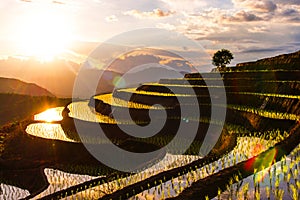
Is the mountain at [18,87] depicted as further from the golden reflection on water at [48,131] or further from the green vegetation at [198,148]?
the green vegetation at [198,148]

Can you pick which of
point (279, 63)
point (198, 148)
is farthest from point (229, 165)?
point (279, 63)

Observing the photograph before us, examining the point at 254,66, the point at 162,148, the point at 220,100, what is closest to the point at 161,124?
the point at 162,148

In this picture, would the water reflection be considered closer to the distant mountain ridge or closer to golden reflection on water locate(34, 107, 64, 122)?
golden reflection on water locate(34, 107, 64, 122)

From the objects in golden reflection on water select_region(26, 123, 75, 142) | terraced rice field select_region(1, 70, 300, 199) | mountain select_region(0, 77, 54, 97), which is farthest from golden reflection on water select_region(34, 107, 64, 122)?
mountain select_region(0, 77, 54, 97)

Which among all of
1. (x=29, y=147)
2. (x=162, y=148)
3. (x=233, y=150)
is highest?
(x=233, y=150)

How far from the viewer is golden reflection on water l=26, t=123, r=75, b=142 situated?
21.8 m

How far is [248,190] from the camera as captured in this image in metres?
8.96

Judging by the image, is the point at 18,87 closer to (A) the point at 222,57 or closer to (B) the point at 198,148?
(A) the point at 222,57

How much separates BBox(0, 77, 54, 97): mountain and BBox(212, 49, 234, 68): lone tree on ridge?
12635cm

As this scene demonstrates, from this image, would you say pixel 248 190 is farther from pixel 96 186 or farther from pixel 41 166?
pixel 41 166

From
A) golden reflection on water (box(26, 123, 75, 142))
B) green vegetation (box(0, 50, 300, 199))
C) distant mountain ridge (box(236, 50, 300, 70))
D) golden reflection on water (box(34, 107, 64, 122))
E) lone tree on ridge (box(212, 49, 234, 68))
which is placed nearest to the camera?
green vegetation (box(0, 50, 300, 199))

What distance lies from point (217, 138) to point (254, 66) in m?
20.3

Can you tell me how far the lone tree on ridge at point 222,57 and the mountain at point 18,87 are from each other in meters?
126

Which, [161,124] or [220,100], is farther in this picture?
[220,100]
